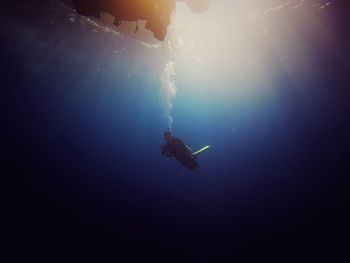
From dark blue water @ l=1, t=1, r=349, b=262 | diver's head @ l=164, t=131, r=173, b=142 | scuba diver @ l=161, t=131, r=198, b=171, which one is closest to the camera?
scuba diver @ l=161, t=131, r=198, b=171

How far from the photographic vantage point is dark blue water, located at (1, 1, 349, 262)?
21.9 m

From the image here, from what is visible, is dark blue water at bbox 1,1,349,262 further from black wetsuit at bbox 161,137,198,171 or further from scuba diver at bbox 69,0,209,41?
scuba diver at bbox 69,0,209,41

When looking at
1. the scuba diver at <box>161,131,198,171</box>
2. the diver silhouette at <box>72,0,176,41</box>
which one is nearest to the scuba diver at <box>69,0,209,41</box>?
the diver silhouette at <box>72,0,176,41</box>

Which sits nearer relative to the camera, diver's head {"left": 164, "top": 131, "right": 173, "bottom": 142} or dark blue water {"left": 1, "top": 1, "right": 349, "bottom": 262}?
diver's head {"left": 164, "top": 131, "right": 173, "bottom": 142}

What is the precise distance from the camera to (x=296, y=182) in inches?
1688

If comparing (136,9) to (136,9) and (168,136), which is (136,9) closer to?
(136,9)

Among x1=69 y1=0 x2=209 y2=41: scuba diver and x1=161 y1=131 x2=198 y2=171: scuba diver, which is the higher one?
x1=161 y1=131 x2=198 y2=171: scuba diver

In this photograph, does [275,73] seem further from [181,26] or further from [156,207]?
[156,207]

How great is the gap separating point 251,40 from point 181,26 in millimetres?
5540

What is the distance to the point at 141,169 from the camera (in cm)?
6438

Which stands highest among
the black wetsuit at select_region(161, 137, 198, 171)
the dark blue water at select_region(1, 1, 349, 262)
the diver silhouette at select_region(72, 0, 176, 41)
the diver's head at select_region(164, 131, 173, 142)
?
the dark blue water at select_region(1, 1, 349, 262)

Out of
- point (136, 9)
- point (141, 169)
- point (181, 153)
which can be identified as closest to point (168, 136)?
point (181, 153)

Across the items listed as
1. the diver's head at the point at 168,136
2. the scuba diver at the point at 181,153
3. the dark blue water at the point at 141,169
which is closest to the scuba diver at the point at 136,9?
the scuba diver at the point at 181,153

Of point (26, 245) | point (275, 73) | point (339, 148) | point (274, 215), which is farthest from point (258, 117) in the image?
point (26, 245)
